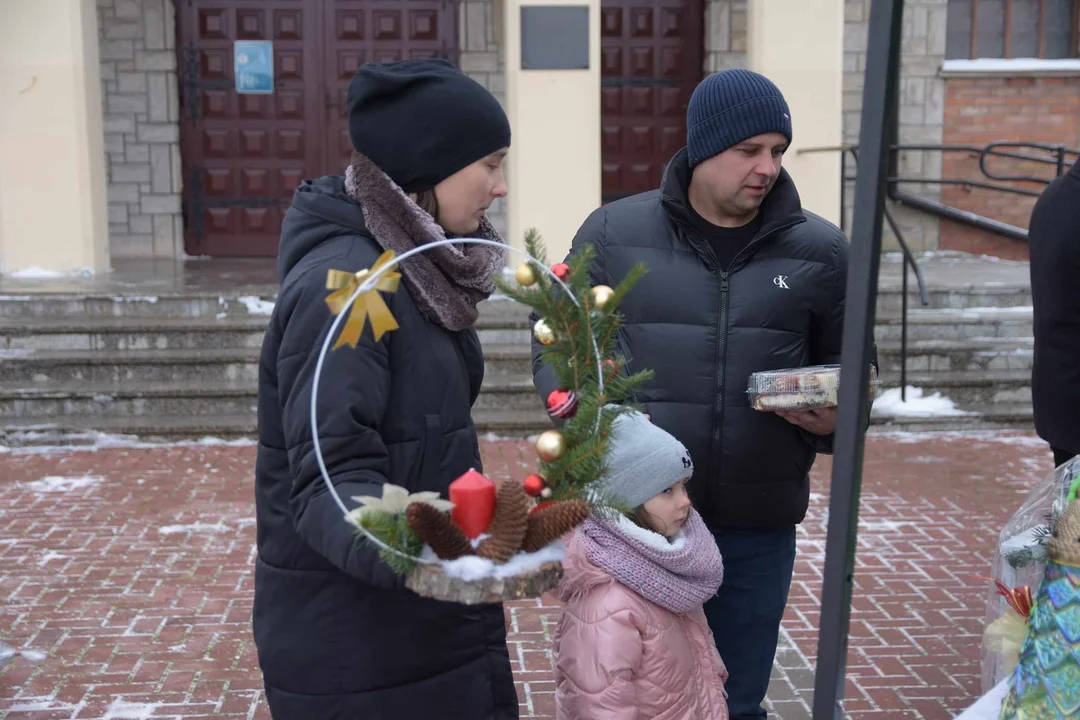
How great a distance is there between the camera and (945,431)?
8.59 metres

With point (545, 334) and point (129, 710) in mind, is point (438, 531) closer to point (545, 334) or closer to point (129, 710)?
point (545, 334)

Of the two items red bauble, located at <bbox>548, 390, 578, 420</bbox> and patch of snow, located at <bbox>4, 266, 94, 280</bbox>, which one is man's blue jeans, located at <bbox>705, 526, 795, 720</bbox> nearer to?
red bauble, located at <bbox>548, 390, 578, 420</bbox>

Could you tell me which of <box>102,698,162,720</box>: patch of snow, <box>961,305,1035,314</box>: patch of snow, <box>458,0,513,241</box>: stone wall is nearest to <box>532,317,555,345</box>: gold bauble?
<box>102,698,162,720</box>: patch of snow

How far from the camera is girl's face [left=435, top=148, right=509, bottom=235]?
2.16m

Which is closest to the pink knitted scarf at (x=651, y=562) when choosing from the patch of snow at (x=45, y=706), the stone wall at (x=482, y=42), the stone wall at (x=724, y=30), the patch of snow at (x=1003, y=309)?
the patch of snow at (x=45, y=706)

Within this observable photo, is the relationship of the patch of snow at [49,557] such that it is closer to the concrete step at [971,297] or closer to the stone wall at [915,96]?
the concrete step at [971,297]

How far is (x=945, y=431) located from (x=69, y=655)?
613cm

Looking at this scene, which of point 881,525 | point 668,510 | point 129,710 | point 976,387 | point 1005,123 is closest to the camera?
point 668,510

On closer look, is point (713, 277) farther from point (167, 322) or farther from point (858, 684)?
point (167, 322)

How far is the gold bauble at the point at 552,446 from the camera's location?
1900mm

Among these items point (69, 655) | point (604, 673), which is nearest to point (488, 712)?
point (604, 673)

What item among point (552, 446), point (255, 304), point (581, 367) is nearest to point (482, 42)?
point (255, 304)

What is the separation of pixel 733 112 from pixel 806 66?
7924 mm

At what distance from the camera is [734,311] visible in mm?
2953
